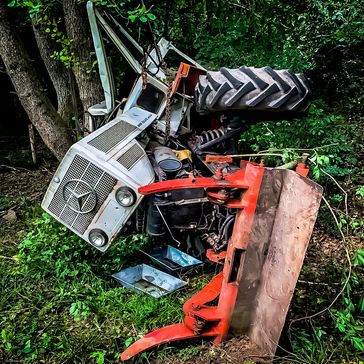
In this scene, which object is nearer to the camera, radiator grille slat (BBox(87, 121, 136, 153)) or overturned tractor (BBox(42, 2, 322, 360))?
overturned tractor (BBox(42, 2, 322, 360))

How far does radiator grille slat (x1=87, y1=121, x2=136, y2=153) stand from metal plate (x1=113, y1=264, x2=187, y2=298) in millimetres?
976

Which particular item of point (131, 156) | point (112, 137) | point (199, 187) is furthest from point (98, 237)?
point (199, 187)

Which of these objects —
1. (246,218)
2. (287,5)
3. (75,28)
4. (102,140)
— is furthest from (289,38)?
(246,218)

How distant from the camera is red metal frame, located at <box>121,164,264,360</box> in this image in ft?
8.27

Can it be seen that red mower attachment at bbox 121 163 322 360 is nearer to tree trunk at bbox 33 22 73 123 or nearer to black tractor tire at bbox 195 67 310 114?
black tractor tire at bbox 195 67 310 114

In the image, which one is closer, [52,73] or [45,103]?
[45,103]

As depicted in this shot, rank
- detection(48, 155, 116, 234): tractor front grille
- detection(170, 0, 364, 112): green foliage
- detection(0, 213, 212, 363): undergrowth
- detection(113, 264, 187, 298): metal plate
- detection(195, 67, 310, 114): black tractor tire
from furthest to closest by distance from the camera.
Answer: detection(170, 0, 364, 112): green foliage
detection(113, 264, 187, 298): metal plate
detection(48, 155, 116, 234): tractor front grille
detection(195, 67, 310, 114): black tractor tire
detection(0, 213, 212, 363): undergrowth

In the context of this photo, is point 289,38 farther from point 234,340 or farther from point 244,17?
point 234,340

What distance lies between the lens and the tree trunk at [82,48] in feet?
14.3

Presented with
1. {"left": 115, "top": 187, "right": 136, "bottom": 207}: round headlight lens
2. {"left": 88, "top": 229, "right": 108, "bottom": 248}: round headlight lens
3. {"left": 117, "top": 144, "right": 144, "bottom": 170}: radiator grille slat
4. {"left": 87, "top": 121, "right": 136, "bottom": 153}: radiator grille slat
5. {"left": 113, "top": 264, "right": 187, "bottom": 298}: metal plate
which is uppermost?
{"left": 87, "top": 121, "right": 136, "bottom": 153}: radiator grille slat

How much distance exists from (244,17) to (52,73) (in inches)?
95.2

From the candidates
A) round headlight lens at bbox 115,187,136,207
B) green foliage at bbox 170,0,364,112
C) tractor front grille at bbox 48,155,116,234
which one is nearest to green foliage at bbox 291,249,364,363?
round headlight lens at bbox 115,187,136,207

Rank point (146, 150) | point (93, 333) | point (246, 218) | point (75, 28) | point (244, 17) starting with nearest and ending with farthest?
point (246, 218) < point (93, 333) < point (146, 150) < point (75, 28) < point (244, 17)

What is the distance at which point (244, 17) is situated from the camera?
18.0 feet
